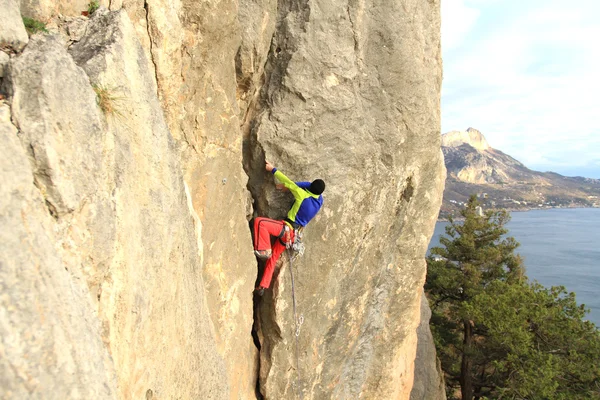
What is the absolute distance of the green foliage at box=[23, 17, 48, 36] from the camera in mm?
3009

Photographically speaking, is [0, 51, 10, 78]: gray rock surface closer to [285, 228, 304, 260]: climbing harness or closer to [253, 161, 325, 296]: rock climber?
[253, 161, 325, 296]: rock climber

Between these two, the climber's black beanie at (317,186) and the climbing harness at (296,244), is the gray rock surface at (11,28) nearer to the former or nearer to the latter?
the climber's black beanie at (317,186)

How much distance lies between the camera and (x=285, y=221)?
616 centimetres

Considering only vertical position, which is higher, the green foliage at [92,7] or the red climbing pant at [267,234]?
the green foliage at [92,7]

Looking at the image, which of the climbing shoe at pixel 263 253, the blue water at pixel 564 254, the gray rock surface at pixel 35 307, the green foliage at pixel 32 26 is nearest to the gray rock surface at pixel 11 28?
the green foliage at pixel 32 26

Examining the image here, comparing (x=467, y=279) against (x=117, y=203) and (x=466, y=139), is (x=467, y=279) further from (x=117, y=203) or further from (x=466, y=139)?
(x=466, y=139)

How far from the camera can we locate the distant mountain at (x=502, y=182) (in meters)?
126

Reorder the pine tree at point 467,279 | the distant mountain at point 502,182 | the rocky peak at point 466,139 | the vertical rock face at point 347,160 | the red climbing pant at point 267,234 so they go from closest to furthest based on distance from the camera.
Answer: the red climbing pant at point 267,234 → the vertical rock face at point 347,160 → the pine tree at point 467,279 → the distant mountain at point 502,182 → the rocky peak at point 466,139

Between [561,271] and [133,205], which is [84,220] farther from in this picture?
[561,271]

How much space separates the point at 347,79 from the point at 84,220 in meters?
4.82

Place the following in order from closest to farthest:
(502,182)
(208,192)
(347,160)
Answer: (208,192), (347,160), (502,182)

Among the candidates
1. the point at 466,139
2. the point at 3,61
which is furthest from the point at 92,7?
the point at 466,139

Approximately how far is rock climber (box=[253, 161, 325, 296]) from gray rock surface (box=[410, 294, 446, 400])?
699 centimetres

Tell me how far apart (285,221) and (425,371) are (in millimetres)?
7675
